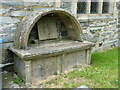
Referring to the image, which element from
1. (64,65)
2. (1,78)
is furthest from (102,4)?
(1,78)

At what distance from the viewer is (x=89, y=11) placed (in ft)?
15.7

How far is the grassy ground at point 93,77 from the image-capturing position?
3.17 meters

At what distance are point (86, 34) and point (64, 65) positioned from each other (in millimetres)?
1581

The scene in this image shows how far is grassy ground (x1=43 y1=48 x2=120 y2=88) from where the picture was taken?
3170mm

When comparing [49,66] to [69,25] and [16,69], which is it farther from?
[69,25]

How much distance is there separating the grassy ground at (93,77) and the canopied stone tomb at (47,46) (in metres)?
0.20

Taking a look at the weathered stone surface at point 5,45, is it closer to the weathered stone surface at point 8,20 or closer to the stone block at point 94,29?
the weathered stone surface at point 8,20

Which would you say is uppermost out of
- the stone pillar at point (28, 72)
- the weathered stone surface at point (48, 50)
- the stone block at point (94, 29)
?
the stone block at point (94, 29)

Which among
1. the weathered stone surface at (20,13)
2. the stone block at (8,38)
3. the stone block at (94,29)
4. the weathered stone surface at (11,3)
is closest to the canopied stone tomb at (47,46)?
the stone block at (8,38)

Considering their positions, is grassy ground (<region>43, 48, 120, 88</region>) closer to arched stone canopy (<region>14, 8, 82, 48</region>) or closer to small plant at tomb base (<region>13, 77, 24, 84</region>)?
small plant at tomb base (<region>13, 77, 24, 84</region>)

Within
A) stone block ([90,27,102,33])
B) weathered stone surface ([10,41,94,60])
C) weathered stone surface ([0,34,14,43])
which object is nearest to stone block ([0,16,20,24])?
weathered stone surface ([0,34,14,43])

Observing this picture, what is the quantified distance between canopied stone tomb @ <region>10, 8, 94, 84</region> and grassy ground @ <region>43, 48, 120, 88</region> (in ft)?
0.67

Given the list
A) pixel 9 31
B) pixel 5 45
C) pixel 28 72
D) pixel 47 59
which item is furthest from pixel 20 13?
pixel 28 72

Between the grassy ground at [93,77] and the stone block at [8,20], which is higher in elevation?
the stone block at [8,20]
